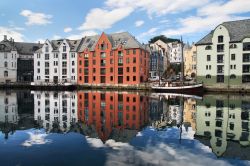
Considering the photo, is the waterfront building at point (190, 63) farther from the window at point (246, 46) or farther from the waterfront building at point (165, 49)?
the waterfront building at point (165, 49)

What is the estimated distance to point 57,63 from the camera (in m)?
96.0

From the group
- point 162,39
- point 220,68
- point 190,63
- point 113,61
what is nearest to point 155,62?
point 190,63

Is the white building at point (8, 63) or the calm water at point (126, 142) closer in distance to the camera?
the calm water at point (126, 142)

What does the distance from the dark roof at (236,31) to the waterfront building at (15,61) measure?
233 ft

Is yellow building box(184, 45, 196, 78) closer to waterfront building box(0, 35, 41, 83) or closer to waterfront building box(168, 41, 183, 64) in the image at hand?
waterfront building box(168, 41, 183, 64)

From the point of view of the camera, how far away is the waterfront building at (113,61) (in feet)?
272

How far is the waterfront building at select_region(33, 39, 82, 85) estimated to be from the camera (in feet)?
308

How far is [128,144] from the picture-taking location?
15.4 metres

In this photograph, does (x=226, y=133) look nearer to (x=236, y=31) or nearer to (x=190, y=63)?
(x=236, y=31)

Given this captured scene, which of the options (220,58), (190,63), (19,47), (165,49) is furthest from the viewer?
(165,49)

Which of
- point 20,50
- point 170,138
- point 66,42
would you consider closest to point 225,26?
point 66,42

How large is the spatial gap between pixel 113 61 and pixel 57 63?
76.2 feet

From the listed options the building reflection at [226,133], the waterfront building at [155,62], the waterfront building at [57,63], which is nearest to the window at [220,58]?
the building reflection at [226,133]

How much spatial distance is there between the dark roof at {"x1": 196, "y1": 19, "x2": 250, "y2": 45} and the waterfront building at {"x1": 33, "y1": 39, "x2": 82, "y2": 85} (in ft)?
152
